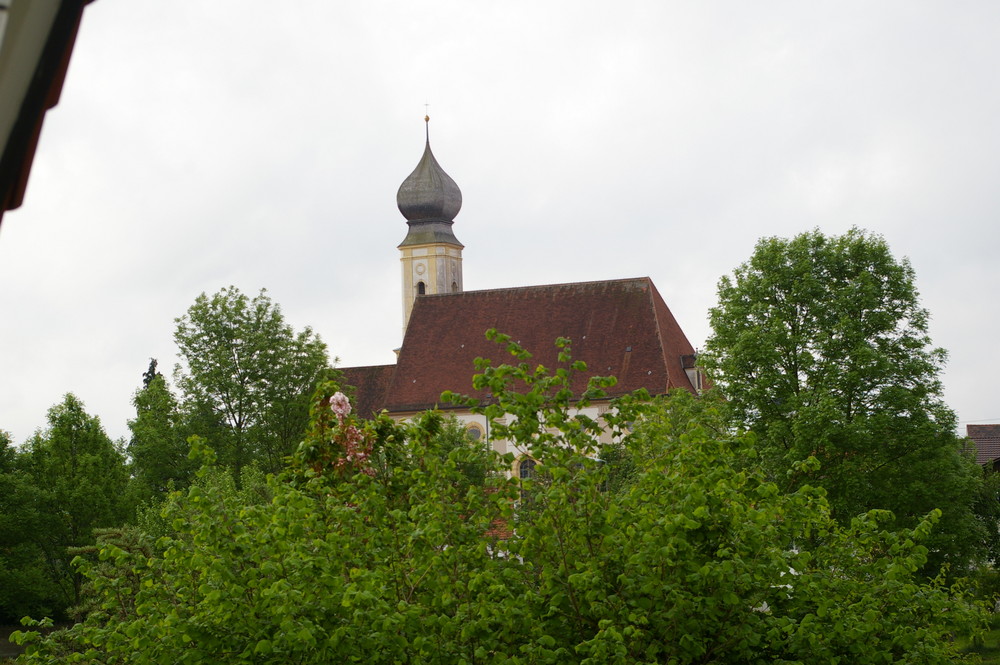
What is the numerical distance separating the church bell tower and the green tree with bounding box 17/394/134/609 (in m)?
36.2

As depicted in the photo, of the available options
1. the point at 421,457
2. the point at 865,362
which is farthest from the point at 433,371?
the point at 421,457

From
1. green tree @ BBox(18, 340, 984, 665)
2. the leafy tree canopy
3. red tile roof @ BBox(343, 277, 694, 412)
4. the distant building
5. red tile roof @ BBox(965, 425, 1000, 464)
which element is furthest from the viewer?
red tile roof @ BBox(965, 425, 1000, 464)

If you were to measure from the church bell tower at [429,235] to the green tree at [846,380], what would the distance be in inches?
1750

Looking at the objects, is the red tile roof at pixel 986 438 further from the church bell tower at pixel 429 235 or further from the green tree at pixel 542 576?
the green tree at pixel 542 576

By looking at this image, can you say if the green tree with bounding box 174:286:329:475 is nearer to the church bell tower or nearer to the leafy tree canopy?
the leafy tree canopy

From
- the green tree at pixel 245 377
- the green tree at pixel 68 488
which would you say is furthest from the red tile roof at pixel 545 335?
the green tree at pixel 68 488

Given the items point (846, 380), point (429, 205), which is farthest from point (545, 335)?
point (846, 380)

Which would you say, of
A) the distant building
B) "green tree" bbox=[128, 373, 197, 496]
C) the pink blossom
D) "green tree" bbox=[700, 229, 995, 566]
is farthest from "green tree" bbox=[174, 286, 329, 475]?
the pink blossom

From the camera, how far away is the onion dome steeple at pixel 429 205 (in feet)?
253

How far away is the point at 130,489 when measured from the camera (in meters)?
39.8

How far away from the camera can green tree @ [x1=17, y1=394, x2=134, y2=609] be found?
121 feet

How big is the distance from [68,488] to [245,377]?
11842mm

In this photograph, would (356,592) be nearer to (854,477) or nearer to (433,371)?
(854,477)

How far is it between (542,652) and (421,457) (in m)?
2.24
